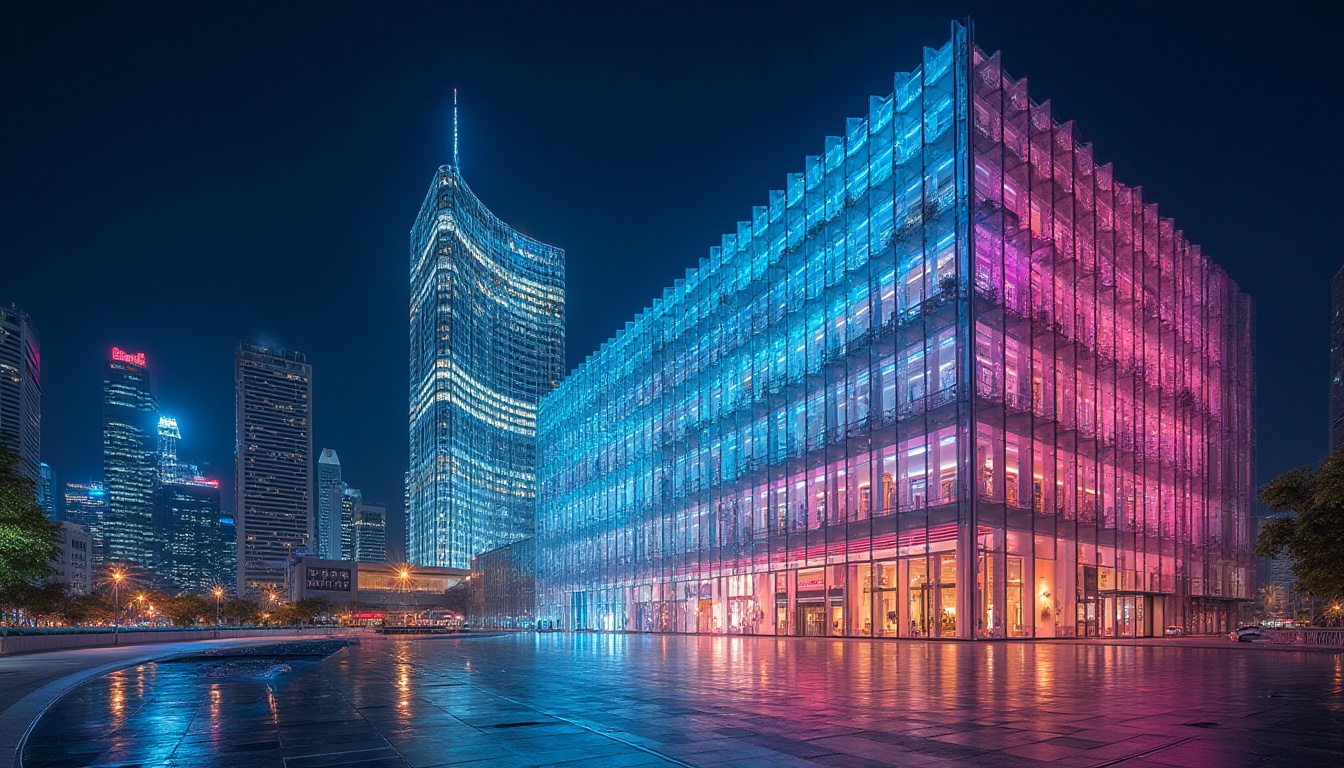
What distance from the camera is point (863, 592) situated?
168 feet

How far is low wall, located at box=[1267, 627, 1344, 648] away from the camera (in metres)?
38.5

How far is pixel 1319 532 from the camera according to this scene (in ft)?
100

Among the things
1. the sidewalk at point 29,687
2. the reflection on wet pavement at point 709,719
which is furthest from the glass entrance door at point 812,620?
the sidewalk at point 29,687

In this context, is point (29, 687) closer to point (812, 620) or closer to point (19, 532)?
point (19, 532)

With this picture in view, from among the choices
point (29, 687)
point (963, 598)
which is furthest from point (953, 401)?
point (29, 687)

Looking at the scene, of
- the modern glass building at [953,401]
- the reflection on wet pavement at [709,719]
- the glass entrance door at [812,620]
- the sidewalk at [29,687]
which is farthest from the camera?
the glass entrance door at [812,620]

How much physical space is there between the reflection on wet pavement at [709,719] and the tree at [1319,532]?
1073cm

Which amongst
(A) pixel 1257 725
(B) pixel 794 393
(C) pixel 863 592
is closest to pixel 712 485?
(B) pixel 794 393

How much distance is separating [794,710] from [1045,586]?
40.4 m

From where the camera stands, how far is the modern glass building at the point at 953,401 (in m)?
46.3

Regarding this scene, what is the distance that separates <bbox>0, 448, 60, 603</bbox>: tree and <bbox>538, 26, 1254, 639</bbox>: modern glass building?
40388 mm

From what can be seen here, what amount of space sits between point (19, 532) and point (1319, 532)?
47.8 metres

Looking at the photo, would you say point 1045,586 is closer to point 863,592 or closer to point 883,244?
point 863,592

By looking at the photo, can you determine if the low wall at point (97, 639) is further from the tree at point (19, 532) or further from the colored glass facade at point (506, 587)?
the colored glass facade at point (506, 587)
